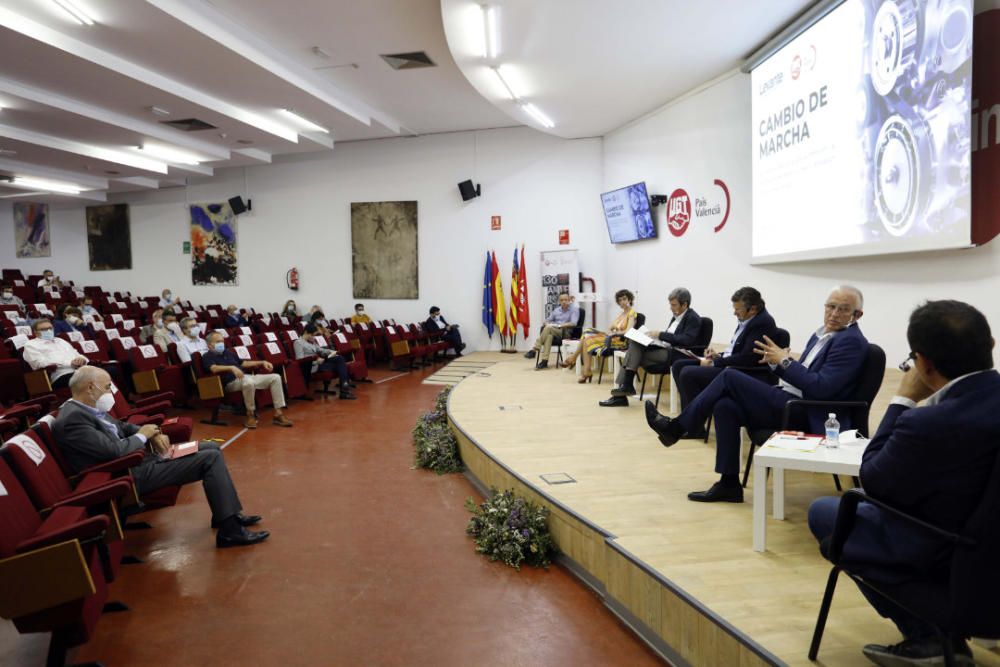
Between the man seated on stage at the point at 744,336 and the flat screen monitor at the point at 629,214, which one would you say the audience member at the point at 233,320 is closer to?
the flat screen monitor at the point at 629,214

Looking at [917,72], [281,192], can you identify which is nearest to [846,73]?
[917,72]

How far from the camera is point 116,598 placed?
9.32 ft

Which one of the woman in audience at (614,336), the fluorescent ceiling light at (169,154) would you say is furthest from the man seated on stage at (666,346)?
the fluorescent ceiling light at (169,154)

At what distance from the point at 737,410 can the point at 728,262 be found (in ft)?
16.4

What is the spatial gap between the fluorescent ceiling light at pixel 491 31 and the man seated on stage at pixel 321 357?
406 cm

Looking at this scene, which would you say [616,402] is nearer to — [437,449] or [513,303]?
[437,449]

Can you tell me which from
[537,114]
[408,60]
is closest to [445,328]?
[537,114]

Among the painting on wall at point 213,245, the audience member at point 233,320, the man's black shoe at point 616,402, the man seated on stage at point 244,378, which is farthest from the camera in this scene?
the painting on wall at point 213,245

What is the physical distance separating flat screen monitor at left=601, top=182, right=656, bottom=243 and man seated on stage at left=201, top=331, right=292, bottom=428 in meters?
5.88

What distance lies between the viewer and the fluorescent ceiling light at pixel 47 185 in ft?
42.2

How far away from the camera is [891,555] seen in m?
1.63

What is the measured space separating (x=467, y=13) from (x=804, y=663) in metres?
6.10

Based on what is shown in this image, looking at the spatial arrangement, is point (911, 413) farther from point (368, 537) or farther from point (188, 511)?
point (188, 511)

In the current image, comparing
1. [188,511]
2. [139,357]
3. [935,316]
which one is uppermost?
[935,316]
